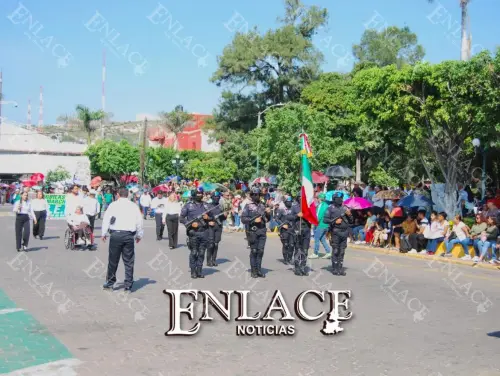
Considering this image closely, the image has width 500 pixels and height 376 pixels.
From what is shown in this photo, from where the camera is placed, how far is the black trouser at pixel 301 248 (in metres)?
14.0

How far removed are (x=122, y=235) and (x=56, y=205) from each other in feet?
79.3

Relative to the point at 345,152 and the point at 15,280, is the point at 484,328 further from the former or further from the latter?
the point at 345,152

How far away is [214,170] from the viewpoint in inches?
2030

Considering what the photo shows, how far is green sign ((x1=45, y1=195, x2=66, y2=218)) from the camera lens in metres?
34.3

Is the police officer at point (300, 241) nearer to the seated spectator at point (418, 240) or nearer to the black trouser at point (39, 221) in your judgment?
the seated spectator at point (418, 240)

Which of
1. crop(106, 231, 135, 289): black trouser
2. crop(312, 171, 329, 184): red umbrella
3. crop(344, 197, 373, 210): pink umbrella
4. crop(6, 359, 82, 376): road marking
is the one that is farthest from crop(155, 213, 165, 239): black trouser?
crop(6, 359, 82, 376): road marking

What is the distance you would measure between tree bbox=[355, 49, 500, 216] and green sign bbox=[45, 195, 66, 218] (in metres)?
17.4

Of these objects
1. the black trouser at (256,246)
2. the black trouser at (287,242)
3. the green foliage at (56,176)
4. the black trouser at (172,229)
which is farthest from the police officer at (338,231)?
the green foliage at (56,176)

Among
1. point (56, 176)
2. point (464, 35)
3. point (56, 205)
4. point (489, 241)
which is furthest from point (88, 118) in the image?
point (489, 241)

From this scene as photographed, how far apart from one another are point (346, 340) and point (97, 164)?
2123 inches

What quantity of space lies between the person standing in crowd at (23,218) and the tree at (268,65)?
121 ft

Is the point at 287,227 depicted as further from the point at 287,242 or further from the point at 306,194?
the point at 306,194

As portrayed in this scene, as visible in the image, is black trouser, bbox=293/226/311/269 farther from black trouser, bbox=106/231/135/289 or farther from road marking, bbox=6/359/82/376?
road marking, bbox=6/359/82/376

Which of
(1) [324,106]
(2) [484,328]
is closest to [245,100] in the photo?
(1) [324,106]
